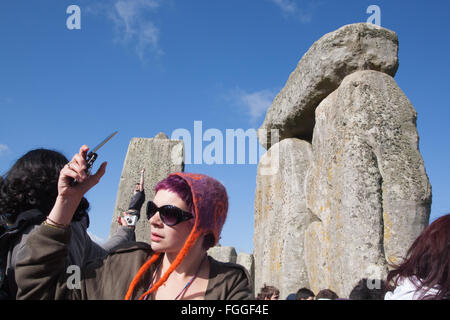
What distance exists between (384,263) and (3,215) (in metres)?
2.66

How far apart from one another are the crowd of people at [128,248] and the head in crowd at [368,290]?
1426 mm

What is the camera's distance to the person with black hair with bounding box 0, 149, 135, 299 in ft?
5.19

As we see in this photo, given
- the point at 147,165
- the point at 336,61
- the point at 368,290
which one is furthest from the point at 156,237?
the point at 147,165

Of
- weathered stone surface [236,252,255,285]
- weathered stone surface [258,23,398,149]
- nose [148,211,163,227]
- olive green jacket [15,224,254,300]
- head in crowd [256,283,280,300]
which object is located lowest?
head in crowd [256,283,280,300]

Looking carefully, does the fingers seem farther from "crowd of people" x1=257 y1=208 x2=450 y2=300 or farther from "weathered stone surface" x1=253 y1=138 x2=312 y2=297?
"weathered stone surface" x1=253 y1=138 x2=312 y2=297

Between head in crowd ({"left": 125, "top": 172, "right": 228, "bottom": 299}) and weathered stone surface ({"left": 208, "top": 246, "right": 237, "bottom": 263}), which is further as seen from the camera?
weathered stone surface ({"left": 208, "top": 246, "right": 237, "bottom": 263})

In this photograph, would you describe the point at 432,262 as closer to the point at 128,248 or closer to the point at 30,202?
the point at 128,248

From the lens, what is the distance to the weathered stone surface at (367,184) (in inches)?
126

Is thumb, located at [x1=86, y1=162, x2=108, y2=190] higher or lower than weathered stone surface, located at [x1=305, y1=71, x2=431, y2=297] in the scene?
lower

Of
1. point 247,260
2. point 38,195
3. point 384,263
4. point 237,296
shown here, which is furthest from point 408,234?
point 247,260

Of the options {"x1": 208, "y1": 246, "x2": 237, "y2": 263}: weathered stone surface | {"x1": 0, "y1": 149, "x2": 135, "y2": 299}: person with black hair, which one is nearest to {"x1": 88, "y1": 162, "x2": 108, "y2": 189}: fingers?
{"x1": 0, "y1": 149, "x2": 135, "y2": 299}: person with black hair

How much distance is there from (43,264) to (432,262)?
1.45m

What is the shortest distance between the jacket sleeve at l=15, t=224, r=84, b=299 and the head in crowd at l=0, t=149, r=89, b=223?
1.15ft

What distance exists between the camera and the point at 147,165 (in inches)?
225
